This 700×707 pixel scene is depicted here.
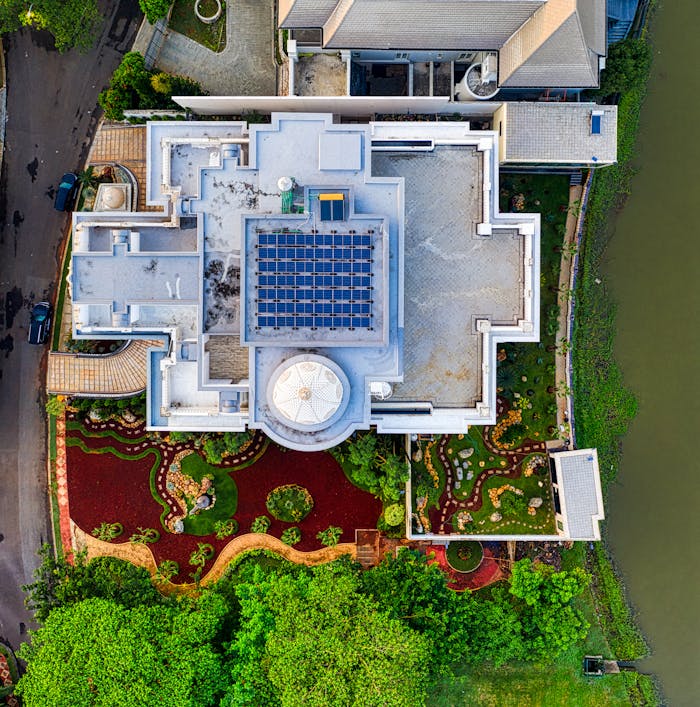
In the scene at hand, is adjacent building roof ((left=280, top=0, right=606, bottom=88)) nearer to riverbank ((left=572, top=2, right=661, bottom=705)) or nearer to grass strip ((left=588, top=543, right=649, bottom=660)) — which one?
riverbank ((left=572, top=2, right=661, bottom=705))

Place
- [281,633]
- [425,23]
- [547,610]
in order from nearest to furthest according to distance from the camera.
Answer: [281,633] < [425,23] < [547,610]

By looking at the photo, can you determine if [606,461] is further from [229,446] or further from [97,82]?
[97,82]

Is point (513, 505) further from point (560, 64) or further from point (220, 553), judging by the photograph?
point (560, 64)

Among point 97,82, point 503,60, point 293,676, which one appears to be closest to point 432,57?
point 503,60

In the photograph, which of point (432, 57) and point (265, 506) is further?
point (265, 506)

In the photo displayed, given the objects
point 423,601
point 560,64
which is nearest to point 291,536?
point 423,601

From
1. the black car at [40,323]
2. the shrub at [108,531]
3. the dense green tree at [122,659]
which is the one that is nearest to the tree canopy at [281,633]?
the dense green tree at [122,659]

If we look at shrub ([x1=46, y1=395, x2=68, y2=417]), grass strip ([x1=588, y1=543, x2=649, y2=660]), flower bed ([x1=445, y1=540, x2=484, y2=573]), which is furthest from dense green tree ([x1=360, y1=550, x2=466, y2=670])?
shrub ([x1=46, y1=395, x2=68, y2=417])
